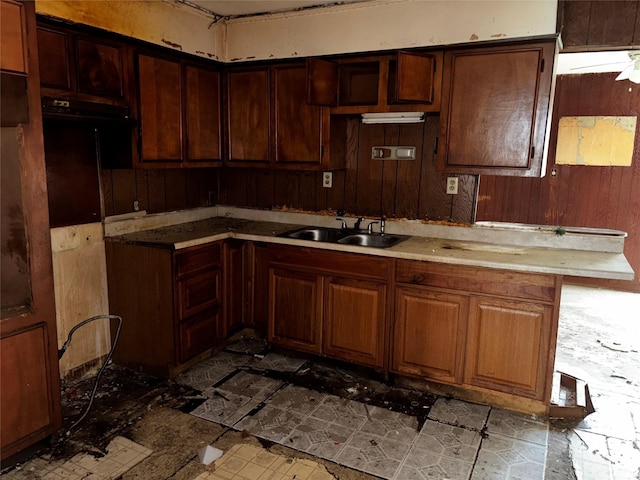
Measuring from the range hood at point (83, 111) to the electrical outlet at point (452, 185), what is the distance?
215 cm

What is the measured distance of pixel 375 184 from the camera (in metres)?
3.54

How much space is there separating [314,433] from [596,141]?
4.68 meters

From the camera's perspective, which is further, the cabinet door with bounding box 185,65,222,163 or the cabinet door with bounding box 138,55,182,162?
the cabinet door with bounding box 185,65,222,163

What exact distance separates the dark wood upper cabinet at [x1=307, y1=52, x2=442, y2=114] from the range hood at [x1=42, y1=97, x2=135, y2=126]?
119 cm

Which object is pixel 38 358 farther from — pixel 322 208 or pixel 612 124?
pixel 612 124

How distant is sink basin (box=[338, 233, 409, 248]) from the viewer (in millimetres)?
3260

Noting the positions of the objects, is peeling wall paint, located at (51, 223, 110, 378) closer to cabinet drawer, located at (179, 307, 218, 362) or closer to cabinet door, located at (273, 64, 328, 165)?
cabinet drawer, located at (179, 307, 218, 362)

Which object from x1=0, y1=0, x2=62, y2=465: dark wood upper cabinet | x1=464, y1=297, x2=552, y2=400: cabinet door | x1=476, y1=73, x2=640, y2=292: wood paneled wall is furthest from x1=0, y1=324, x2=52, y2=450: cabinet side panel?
x1=476, y1=73, x2=640, y2=292: wood paneled wall

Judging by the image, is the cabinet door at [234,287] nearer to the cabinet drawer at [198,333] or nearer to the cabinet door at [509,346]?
the cabinet drawer at [198,333]

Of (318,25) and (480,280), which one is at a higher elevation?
(318,25)

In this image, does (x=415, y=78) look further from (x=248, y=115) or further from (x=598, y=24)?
(x=248, y=115)

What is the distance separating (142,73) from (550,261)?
2.75 meters

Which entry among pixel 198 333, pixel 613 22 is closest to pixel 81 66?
pixel 198 333

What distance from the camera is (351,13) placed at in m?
3.11
